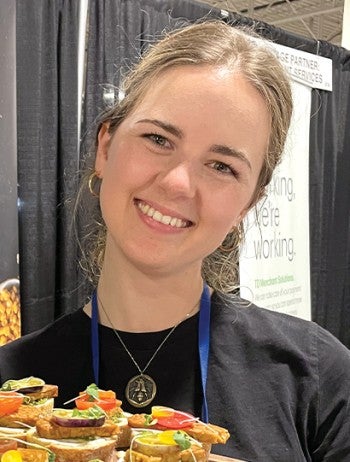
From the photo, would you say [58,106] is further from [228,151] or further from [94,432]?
[94,432]

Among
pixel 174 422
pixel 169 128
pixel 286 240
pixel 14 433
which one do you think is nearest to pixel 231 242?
pixel 169 128

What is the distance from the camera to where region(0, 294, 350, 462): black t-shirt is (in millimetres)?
1140

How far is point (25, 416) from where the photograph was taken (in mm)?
971

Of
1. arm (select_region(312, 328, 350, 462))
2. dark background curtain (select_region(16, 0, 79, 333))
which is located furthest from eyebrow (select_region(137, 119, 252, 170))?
dark background curtain (select_region(16, 0, 79, 333))

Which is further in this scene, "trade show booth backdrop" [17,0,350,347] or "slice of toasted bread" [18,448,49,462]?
"trade show booth backdrop" [17,0,350,347]

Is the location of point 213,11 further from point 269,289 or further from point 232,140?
point 232,140

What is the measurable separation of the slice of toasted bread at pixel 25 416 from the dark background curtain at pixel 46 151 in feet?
5.51

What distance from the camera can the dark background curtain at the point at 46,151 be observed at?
2588mm

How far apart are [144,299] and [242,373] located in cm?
Result: 22

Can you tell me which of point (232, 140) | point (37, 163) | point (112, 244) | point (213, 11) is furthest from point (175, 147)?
point (213, 11)

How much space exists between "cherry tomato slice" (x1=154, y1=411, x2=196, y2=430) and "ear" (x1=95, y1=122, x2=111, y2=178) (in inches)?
19.4

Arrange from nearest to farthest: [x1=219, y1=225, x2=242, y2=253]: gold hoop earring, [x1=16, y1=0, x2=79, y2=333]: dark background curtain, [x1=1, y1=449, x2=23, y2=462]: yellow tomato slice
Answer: [x1=1, y1=449, x2=23, y2=462]: yellow tomato slice, [x1=219, y1=225, x2=242, y2=253]: gold hoop earring, [x1=16, y1=0, x2=79, y2=333]: dark background curtain

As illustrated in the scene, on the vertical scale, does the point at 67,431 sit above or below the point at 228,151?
below

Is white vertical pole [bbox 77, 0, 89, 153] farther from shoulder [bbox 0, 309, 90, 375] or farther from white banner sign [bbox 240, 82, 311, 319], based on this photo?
shoulder [bbox 0, 309, 90, 375]
